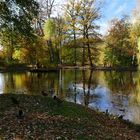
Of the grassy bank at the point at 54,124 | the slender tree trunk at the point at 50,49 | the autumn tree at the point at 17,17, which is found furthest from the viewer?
the slender tree trunk at the point at 50,49

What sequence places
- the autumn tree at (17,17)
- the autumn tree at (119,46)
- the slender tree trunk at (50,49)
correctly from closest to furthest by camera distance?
the autumn tree at (17,17) < the slender tree trunk at (50,49) < the autumn tree at (119,46)

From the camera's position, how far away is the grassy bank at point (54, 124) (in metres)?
12.2

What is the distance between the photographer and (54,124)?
13.5 metres

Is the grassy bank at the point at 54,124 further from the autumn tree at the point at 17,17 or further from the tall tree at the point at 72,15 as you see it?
the tall tree at the point at 72,15

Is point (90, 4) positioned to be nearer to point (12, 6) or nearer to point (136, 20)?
point (136, 20)

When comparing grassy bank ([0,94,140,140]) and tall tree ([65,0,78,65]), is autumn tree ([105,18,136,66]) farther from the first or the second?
grassy bank ([0,94,140,140])

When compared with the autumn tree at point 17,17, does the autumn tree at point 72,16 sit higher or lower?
higher

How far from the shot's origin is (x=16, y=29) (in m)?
22.2

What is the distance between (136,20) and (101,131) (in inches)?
2250

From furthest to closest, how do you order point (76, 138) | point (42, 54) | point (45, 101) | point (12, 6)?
point (42, 54)
point (12, 6)
point (45, 101)
point (76, 138)

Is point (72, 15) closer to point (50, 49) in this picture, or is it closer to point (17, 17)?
point (50, 49)

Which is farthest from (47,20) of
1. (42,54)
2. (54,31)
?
(42,54)

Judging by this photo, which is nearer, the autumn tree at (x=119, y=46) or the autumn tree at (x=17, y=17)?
the autumn tree at (x=17, y=17)

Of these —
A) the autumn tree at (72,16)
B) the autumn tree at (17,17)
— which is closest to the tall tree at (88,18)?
the autumn tree at (72,16)
